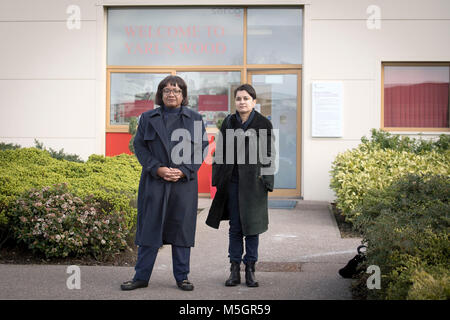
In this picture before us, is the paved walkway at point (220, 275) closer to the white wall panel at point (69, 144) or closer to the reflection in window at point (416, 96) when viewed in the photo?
the reflection in window at point (416, 96)

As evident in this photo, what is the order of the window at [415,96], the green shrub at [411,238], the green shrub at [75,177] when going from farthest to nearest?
the window at [415,96], the green shrub at [75,177], the green shrub at [411,238]

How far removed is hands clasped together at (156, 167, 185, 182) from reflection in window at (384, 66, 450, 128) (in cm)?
760

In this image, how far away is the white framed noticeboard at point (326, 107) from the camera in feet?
37.7

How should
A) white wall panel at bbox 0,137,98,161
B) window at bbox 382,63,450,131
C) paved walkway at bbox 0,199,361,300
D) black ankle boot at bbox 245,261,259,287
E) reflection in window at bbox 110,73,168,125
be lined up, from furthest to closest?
reflection in window at bbox 110,73,168,125 < white wall panel at bbox 0,137,98,161 < window at bbox 382,63,450,131 < black ankle boot at bbox 245,261,259,287 < paved walkway at bbox 0,199,361,300

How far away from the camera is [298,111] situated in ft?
39.3

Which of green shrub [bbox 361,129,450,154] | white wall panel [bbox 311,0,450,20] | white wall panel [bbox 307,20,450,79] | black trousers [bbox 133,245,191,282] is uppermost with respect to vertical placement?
white wall panel [bbox 311,0,450,20]

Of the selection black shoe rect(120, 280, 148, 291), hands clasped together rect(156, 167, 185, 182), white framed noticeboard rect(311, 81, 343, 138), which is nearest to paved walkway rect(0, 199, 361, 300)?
black shoe rect(120, 280, 148, 291)

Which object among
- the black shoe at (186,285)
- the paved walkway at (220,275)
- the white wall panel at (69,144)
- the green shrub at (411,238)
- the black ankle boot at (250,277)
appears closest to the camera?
Answer: the green shrub at (411,238)

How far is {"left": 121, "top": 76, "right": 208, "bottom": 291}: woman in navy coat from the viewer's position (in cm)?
523

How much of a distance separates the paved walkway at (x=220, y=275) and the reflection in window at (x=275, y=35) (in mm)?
4866

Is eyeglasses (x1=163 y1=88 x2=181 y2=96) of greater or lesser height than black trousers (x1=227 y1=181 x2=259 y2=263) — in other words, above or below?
above

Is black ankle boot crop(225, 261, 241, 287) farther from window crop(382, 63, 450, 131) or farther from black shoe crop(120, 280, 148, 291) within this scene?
window crop(382, 63, 450, 131)

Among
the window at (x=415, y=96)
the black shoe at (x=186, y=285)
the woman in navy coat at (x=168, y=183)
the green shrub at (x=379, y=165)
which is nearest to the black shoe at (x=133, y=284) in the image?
the woman in navy coat at (x=168, y=183)
